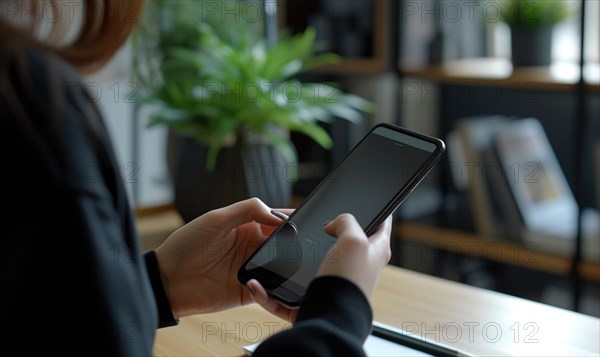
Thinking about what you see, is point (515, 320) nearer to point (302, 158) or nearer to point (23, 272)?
point (23, 272)

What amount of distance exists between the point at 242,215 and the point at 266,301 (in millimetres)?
122

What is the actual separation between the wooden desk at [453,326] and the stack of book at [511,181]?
1023 mm

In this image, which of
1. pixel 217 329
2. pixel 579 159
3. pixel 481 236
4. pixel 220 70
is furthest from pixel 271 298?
pixel 481 236

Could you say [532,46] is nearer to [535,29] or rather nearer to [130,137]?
[535,29]

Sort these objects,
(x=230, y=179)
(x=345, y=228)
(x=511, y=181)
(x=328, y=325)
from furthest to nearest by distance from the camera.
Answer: (x=511, y=181) < (x=230, y=179) < (x=345, y=228) < (x=328, y=325)

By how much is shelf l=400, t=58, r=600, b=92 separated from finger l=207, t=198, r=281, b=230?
3.85 feet

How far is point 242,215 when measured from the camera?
881 millimetres

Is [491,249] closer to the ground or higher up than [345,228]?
closer to the ground

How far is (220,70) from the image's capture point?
1.59 metres

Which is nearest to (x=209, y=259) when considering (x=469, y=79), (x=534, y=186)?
(x=469, y=79)

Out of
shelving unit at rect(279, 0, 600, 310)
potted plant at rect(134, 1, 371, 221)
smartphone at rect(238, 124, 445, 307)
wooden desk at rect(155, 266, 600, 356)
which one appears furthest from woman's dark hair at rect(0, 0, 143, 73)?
shelving unit at rect(279, 0, 600, 310)

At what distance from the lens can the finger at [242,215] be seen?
0.87 m

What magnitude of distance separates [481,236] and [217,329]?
1295mm

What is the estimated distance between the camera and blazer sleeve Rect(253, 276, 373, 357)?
0.58 m
